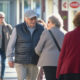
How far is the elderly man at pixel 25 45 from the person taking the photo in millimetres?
8188

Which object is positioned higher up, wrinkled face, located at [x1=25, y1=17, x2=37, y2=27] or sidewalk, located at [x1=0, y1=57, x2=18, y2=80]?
wrinkled face, located at [x1=25, y1=17, x2=37, y2=27]

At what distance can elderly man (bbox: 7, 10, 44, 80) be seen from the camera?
26.9 feet

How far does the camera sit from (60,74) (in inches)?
246

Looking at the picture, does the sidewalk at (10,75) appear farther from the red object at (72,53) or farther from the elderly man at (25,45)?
the red object at (72,53)

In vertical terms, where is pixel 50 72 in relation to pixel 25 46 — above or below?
below

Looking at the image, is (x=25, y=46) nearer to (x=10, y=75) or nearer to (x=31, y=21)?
(x=31, y=21)

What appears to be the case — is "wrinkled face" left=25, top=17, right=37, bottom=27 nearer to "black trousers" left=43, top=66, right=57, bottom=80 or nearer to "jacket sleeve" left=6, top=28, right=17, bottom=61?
"jacket sleeve" left=6, top=28, right=17, bottom=61

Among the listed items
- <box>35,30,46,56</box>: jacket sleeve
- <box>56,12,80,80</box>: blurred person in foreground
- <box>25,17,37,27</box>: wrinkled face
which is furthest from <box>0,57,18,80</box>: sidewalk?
<box>56,12,80,80</box>: blurred person in foreground

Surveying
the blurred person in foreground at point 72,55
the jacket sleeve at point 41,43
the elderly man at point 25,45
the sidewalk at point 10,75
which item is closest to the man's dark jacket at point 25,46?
the elderly man at point 25,45


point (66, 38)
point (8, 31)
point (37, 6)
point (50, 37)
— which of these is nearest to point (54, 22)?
point (50, 37)

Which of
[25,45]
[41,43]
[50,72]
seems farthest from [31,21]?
[50,72]

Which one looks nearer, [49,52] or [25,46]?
[49,52]

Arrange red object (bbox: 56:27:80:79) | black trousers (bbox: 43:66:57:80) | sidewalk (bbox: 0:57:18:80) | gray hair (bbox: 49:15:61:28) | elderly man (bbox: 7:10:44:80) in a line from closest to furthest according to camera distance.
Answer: red object (bbox: 56:27:80:79) < black trousers (bbox: 43:66:57:80) < gray hair (bbox: 49:15:61:28) < elderly man (bbox: 7:10:44:80) < sidewalk (bbox: 0:57:18:80)

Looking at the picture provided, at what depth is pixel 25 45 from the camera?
8.20 metres
